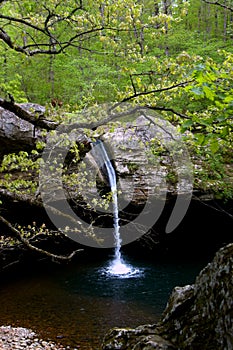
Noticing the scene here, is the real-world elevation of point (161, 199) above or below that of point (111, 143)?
below

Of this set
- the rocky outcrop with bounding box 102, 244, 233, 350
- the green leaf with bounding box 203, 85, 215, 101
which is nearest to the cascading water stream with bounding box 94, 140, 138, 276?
the rocky outcrop with bounding box 102, 244, 233, 350

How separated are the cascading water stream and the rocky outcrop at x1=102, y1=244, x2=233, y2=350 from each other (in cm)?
696

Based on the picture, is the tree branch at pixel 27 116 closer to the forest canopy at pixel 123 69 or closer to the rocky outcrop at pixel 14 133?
the forest canopy at pixel 123 69

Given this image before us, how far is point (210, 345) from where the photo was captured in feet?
8.00

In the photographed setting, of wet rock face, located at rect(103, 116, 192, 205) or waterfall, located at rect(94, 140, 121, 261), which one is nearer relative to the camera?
wet rock face, located at rect(103, 116, 192, 205)

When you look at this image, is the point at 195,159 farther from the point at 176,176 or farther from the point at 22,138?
the point at 22,138

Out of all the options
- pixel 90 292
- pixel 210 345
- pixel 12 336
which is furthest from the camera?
pixel 90 292

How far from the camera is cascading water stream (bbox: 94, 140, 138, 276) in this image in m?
10.2

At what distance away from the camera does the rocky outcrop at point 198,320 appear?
241 cm

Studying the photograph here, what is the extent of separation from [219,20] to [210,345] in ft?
72.5

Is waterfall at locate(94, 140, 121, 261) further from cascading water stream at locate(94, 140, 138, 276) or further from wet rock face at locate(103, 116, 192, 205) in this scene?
wet rock face at locate(103, 116, 192, 205)

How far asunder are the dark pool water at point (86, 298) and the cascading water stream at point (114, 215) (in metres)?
0.27

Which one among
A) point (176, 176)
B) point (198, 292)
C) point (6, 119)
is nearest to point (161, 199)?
point (176, 176)

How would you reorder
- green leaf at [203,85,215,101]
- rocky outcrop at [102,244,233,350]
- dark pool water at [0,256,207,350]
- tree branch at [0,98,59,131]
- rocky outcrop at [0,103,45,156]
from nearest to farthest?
green leaf at [203,85,215,101] < rocky outcrop at [102,244,233,350] < tree branch at [0,98,59,131] < dark pool water at [0,256,207,350] < rocky outcrop at [0,103,45,156]
